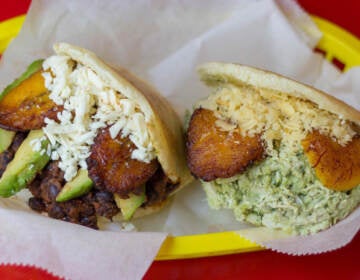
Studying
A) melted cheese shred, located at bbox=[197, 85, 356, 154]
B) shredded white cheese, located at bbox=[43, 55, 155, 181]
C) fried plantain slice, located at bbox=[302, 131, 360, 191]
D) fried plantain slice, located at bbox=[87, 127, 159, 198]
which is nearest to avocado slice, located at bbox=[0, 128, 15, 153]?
shredded white cheese, located at bbox=[43, 55, 155, 181]

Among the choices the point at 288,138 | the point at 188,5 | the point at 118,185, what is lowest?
the point at 118,185

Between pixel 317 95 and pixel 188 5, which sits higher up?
pixel 188 5

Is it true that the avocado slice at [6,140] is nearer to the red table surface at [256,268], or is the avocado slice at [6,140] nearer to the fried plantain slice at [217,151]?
the red table surface at [256,268]

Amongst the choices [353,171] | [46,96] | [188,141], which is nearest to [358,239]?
[353,171]

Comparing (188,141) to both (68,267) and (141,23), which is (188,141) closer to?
(68,267)

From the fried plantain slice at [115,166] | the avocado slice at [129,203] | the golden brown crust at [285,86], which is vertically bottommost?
the avocado slice at [129,203]

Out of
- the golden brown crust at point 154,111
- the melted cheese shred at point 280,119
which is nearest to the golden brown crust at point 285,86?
the melted cheese shred at point 280,119
